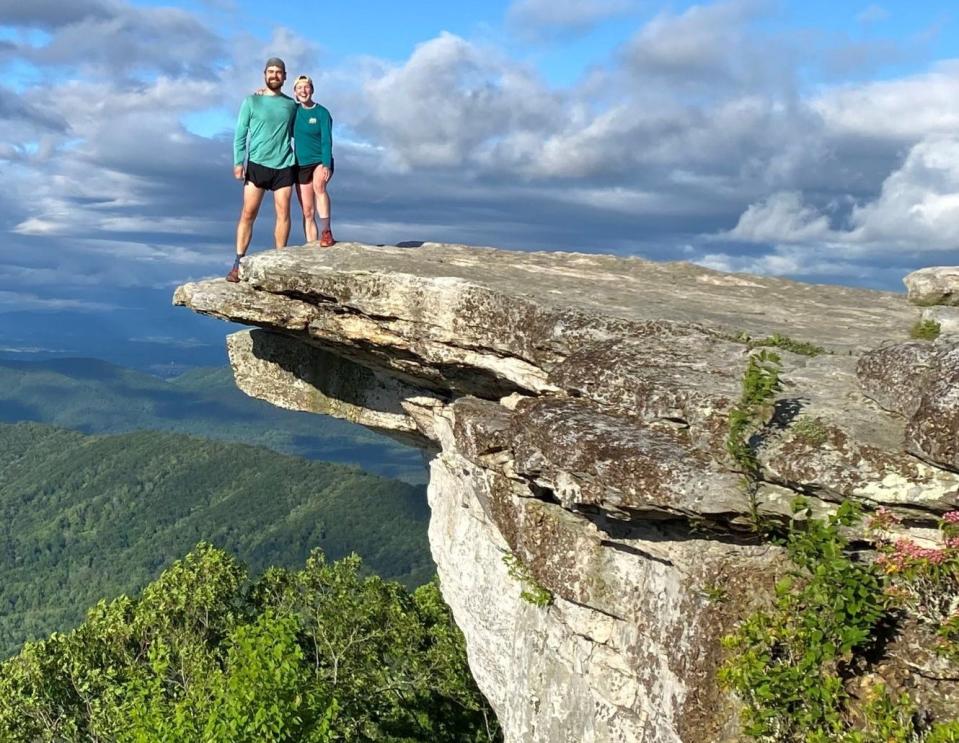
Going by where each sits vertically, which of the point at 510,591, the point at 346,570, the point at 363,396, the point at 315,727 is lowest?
the point at 346,570

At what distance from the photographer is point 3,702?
3338 centimetres

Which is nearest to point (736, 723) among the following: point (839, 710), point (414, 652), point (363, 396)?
point (839, 710)

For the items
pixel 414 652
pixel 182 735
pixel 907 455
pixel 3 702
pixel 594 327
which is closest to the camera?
pixel 907 455

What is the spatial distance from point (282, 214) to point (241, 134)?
6.47 ft

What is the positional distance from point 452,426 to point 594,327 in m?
4.66

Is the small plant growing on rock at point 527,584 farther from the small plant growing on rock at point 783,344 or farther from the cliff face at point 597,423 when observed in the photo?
the small plant growing on rock at point 783,344

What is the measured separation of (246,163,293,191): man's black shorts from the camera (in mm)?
19594

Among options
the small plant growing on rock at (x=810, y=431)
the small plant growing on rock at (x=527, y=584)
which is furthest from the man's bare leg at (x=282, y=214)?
the small plant growing on rock at (x=810, y=431)

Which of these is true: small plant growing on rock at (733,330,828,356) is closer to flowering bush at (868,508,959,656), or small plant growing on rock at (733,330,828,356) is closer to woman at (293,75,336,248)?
flowering bush at (868,508,959,656)

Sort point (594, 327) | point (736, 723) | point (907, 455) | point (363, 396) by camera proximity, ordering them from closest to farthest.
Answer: point (907, 455), point (736, 723), point (594, 327), point (363, 396)

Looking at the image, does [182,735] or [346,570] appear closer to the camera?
[182,735]

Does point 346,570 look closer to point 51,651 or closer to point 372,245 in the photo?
point 51,651

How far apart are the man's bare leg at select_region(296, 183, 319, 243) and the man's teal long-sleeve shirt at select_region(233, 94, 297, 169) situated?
0.73 meters

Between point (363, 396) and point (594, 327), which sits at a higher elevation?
point (594, 327)
